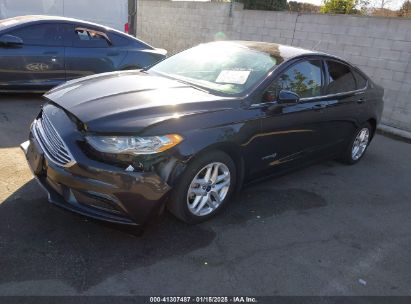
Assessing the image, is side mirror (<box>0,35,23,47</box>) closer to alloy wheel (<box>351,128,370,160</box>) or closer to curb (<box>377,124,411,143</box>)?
alloy wheel (<box>351,128,370,160</box>)

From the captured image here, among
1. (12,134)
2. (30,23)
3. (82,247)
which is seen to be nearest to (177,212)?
(82,247)

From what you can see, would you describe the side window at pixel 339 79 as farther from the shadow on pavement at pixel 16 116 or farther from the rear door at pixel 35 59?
the rear door at pixel 35 59

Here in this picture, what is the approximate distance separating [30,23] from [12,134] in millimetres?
2304

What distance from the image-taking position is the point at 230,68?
13.8 feet

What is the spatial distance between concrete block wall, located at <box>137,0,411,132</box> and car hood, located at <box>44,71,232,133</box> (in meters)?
5.55

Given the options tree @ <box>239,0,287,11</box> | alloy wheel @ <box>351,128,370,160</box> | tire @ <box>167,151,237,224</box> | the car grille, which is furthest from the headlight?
tree @ <box>239,0,287,11</box>

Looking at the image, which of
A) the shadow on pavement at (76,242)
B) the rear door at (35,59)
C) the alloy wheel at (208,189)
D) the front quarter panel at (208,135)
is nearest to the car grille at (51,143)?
the shadow on pavement at (76,242)

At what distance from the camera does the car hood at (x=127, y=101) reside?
309 cm

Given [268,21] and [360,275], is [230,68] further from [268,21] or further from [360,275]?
[268,21]

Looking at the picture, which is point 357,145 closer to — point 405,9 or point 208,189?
point 208,189

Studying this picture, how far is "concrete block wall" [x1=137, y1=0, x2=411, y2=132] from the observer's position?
7.82 m

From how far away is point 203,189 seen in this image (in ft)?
11.6

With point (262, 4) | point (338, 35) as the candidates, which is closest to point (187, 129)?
point (338, 35)

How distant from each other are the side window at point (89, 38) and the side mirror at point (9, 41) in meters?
0.95
